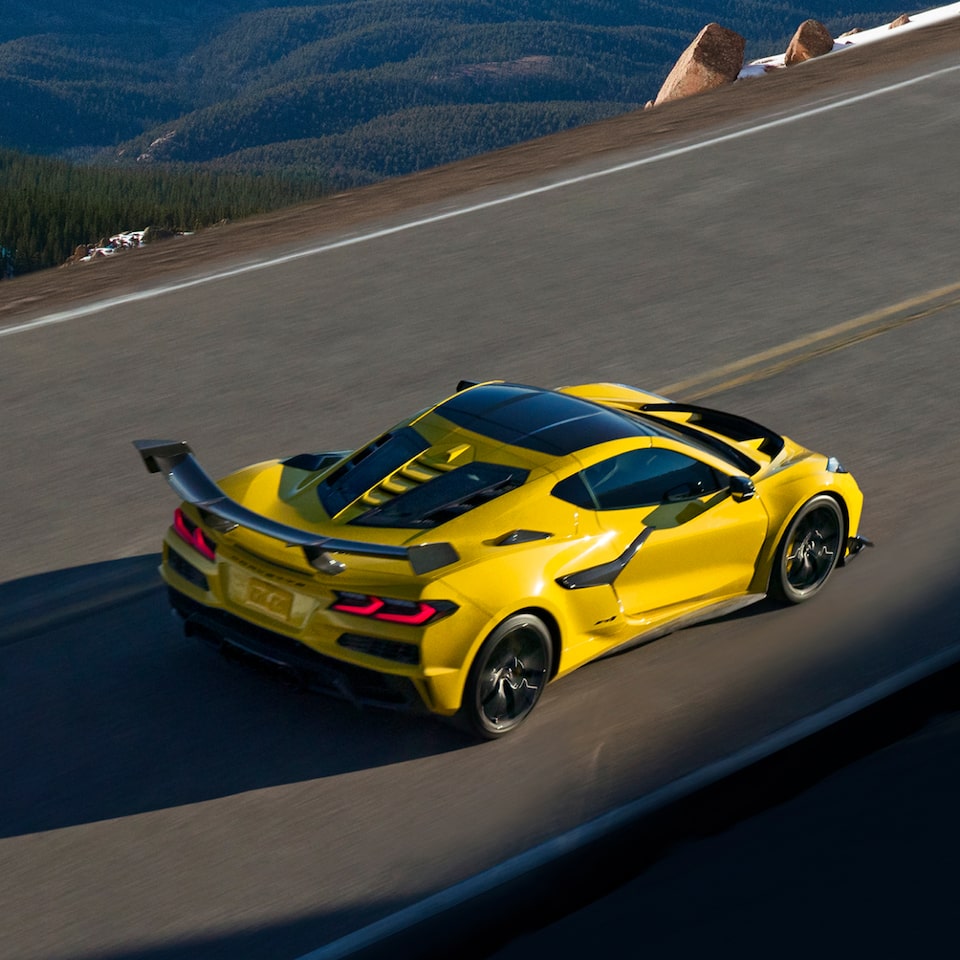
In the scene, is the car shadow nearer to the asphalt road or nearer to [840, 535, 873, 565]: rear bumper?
the asphalt road

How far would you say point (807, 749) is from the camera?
6.47 meters

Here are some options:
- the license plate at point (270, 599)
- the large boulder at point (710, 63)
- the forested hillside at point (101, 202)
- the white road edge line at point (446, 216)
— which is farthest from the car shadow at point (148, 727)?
the forested hillside at point (101, 202)

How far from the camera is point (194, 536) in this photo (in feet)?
22.1

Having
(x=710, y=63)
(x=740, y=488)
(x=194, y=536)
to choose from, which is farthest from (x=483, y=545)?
(x=710, y=63)

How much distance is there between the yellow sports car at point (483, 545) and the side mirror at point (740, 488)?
10 mm

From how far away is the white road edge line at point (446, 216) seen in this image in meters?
12.8

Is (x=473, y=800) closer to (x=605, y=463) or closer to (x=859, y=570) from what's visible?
(x=605, y=463)

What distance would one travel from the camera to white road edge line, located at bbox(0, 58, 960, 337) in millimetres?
12758

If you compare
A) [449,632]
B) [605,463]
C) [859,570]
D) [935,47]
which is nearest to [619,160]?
[935,47]

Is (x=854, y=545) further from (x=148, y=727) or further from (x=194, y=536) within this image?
(x=148, y=727)

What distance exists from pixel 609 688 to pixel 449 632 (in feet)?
3.96

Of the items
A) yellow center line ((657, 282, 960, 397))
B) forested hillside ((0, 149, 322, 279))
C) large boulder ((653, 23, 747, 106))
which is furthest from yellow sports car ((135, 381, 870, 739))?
forested hillside ((0, 149, 322, 279))

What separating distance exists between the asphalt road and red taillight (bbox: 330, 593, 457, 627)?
0.68m

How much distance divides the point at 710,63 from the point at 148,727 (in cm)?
1882
